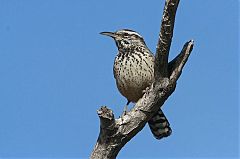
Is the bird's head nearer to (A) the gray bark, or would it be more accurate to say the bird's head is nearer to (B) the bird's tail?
(B) the bird's tail

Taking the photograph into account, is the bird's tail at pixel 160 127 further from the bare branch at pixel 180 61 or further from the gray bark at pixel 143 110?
the bare branch at pixel 180 61

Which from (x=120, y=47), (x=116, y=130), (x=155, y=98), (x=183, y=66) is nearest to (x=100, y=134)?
(x=116, y=130)

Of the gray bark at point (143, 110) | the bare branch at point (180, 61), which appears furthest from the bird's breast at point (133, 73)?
the bare branch at point (180, 61)

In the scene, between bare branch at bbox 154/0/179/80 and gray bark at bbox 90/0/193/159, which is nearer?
bare branch at bbox 154/0/179/80

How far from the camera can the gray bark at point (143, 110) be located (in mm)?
5453

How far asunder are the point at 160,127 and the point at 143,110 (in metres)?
1.17

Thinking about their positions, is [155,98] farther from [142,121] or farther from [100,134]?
[100,134]

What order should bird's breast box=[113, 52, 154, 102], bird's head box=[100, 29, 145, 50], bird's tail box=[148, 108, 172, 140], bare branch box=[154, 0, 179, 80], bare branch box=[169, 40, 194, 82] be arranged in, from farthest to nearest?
bird's head box=[100, 29, 145, 50], bird's tail box=[148, 108, 172, 140], bird's breast box=[113, 52, 154, 102], bare branch box=[169, 40, 194, 82], bare branch box=[154, 0, 179, 80]

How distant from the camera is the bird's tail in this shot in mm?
6902

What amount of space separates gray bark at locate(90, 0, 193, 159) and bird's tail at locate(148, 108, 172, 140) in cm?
105

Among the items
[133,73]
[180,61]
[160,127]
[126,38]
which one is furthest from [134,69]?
[180,61]

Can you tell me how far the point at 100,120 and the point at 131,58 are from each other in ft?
4.94

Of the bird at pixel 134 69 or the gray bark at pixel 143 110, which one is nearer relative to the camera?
the gray bark at pixel 143 110

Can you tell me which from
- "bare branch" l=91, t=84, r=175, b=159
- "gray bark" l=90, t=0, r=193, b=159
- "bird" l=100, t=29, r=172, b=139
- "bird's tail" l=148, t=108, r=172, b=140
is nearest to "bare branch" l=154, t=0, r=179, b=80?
"gray bark" l=90, t=0, r=193, b=159
